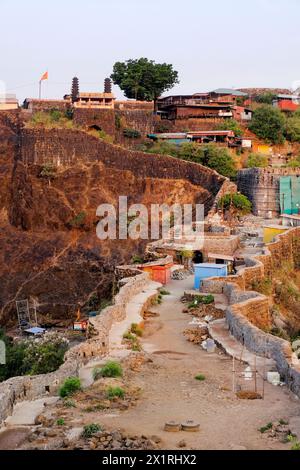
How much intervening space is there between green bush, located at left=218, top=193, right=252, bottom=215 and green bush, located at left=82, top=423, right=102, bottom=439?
2326cm

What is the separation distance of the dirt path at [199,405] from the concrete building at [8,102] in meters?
31.2

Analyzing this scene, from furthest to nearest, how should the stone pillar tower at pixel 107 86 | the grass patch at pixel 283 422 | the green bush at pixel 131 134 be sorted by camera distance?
the stone pillar tower at pixel 107 86, the green bush at pixel 131 134, the grass patch at pixel 283 422

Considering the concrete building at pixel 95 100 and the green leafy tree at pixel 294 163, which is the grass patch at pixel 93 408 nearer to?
the green leafy tree at pixel 294 163

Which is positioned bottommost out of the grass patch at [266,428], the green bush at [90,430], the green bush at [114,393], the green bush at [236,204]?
the grass patch at [266,428]

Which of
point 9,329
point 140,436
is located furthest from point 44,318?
point 140,436

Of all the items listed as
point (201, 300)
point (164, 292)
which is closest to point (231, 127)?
point (164, 292)

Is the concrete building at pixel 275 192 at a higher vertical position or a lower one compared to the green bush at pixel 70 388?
higher

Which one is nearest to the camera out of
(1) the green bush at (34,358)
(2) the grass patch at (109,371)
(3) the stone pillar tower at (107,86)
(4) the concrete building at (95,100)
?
(2) the grass patch at (109,371)

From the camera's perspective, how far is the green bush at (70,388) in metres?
10.7

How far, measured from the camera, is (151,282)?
67.8 feet

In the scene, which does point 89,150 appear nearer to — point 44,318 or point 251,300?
point 44,318

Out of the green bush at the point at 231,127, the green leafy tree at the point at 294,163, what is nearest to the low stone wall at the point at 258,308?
the green leafy tree at the point at 294,163

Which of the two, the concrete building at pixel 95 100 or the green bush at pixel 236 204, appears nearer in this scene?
the green bush at pixel 236 204

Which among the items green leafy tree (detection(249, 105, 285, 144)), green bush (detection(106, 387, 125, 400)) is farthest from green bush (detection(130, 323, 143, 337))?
green leafy tree (detection(249, 105, 285, 144))
